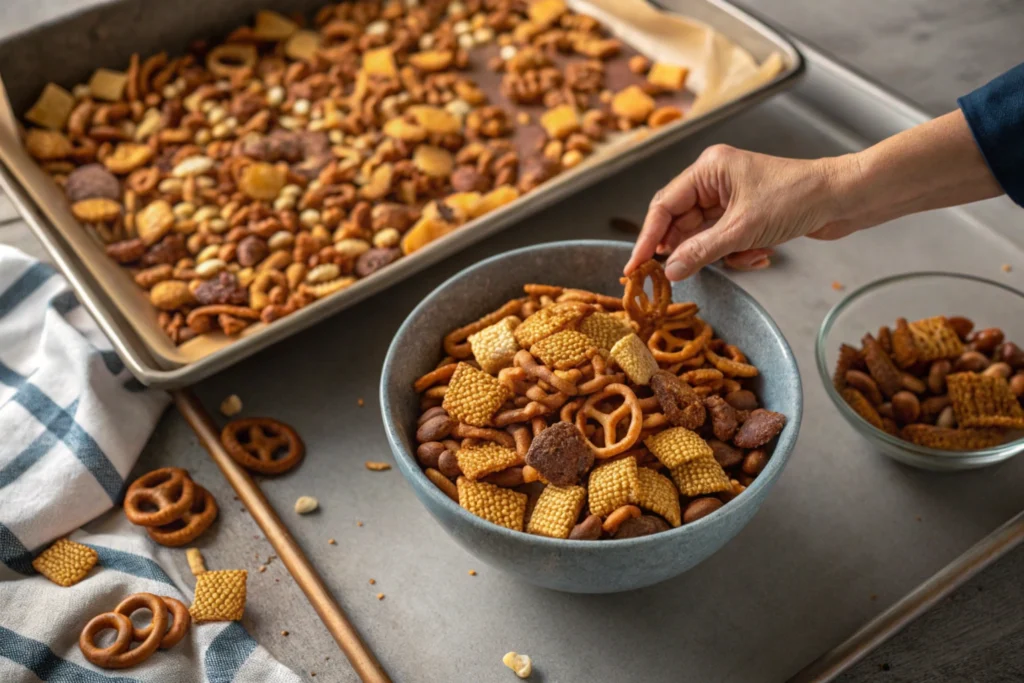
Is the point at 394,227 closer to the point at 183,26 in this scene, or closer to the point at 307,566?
the point at 307,566

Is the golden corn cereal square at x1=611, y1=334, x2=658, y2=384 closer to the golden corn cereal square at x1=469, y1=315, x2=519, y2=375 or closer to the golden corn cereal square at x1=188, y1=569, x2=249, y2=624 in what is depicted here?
the golden corn cereal square at x1=469, y1=315, x2=519, y2=375

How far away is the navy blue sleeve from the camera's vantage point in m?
0.80

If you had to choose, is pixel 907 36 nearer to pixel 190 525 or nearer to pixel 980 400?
pixel 980 400

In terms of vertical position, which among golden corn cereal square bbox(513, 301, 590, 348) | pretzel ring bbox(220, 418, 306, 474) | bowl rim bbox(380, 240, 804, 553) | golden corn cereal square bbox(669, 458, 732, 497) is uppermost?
golden corn cereal square bbox(513, 301, 590, 348)

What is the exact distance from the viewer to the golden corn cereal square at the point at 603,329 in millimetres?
882

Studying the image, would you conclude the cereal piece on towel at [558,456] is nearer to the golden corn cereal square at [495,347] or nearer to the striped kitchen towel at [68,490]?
the golden corn cereal square at [495,347]

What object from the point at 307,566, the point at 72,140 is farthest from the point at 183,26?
the point at 307,566

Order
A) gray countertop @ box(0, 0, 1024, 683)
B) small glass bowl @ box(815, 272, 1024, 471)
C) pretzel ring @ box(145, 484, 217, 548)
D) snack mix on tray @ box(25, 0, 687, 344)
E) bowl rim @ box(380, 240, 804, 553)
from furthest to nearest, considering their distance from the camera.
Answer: gray countertop @ box(0, 0, 1024, 683) → snack mix on tray @ box(25, 0, 687, 344) → small glass bowl @ box(815, 272, 1024, 471) → pretzel ring @ box(145, 484, 217, 548) → bowl rim @ box(380, 240, 804, 553)

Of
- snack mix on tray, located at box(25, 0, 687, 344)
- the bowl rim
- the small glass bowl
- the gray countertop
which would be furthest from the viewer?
the gray countertop

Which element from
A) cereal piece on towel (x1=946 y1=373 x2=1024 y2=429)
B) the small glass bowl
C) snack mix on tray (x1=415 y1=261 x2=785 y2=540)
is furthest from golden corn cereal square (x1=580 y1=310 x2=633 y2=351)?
cereal piece on towel (x1=946 y1=373 x2=1024 y2=429)

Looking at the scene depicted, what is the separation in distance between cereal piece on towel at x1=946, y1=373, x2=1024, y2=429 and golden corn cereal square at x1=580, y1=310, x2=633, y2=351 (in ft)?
1.16

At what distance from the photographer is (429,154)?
1.30 metres

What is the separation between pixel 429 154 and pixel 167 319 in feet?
1.43

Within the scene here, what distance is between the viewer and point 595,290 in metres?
1.00
